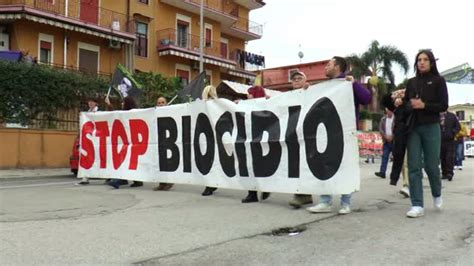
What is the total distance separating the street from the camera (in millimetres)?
4395

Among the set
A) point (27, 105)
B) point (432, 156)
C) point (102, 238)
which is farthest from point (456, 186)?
point (27, 105)

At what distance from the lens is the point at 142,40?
106ft

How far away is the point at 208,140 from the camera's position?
27.6 ft

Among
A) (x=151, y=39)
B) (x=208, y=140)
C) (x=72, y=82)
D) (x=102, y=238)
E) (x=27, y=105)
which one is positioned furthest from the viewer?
(x=151, y=39)

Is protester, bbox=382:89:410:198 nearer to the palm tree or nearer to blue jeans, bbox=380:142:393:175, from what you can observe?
blue jeans, bbox=380:142:393:175

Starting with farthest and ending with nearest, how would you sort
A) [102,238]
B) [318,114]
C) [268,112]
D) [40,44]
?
[40,44]
[268,112]
[318,114]
[102,238]

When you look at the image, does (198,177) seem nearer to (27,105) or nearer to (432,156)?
(432,156)

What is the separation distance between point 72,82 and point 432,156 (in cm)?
1482

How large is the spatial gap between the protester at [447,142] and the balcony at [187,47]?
74.6ft

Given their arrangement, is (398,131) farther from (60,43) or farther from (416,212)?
(60,43)

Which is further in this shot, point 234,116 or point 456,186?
point 456,186

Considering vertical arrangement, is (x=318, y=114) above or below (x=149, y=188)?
above

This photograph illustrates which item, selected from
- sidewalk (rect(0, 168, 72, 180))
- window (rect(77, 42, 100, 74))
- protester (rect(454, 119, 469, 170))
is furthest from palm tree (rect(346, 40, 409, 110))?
sidewalk (rect(0, 168, 72, 180))

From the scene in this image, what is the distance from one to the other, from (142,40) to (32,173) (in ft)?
61.2
